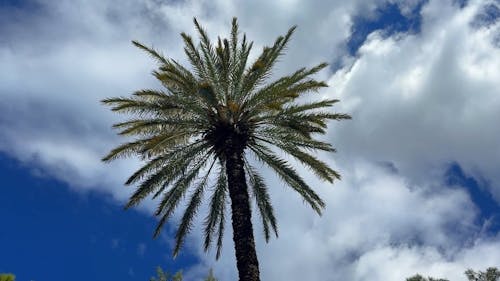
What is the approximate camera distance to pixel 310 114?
1989cm

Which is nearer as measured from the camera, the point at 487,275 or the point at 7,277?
the point at 7,277

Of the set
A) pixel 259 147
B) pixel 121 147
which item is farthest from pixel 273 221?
pixel 121 147

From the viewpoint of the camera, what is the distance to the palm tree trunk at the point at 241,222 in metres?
16.6

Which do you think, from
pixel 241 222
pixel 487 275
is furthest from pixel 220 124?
pixel 487 275

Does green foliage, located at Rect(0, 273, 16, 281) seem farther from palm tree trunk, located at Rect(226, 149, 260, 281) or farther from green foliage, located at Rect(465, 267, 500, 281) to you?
green foliage, located at Rect(465, 267, 500, 281)

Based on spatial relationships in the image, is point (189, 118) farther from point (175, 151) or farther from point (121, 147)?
point (121, 147)

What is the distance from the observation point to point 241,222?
56.9 feet

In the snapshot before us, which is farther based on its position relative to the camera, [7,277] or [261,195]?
[261,195]

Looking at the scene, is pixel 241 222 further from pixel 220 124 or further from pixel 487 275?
pixel 487 275

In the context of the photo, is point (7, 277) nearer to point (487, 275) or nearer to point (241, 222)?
point (241, 222)

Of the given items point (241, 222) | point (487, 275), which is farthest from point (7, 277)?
point (487, 275)

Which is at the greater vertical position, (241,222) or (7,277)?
(241,222)

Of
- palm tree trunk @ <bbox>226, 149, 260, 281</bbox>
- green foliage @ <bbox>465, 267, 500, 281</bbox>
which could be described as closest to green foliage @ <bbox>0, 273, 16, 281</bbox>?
palm tree trunk @ <bbox>226, 149, 260, 281</bbox>

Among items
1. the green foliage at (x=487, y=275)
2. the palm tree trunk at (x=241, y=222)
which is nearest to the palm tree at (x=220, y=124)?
the palm tree trunk at (x=241, y=222)
